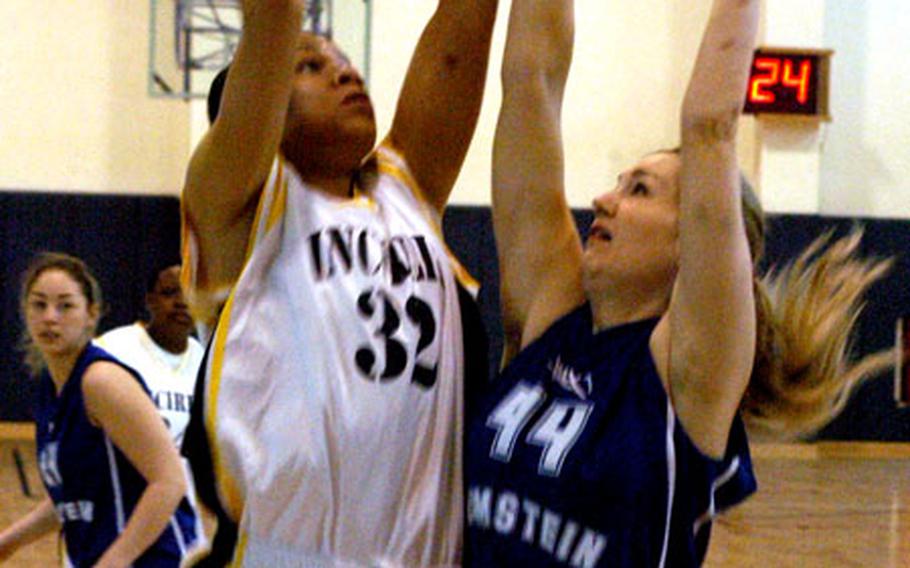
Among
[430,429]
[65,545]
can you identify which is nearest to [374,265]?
[430,429]

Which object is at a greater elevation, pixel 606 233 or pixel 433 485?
pixel 606 233

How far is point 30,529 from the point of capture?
3.60 metres

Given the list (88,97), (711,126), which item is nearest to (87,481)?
(711,126)

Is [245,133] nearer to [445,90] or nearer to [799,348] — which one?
[445,90]

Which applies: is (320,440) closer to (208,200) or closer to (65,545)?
(208,200)

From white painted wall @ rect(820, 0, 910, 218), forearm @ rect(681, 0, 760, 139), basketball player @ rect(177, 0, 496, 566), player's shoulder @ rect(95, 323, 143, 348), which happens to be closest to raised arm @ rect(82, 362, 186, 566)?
basketball player @ rect(177, 0, 496, 566)

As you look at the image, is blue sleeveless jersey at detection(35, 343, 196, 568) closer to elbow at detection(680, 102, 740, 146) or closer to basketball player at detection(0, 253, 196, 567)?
basketball player at detection(0, 253, 196, 567)

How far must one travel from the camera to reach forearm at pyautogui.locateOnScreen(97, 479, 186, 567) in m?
2.99

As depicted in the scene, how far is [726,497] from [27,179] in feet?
32.8

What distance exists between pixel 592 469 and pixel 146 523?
131 centimetres

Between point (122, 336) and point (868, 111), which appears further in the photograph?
point (868, 111)

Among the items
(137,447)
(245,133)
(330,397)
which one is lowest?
(137,447)

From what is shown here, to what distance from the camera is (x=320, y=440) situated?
85.1 inches

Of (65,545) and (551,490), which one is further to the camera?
(65,545)
